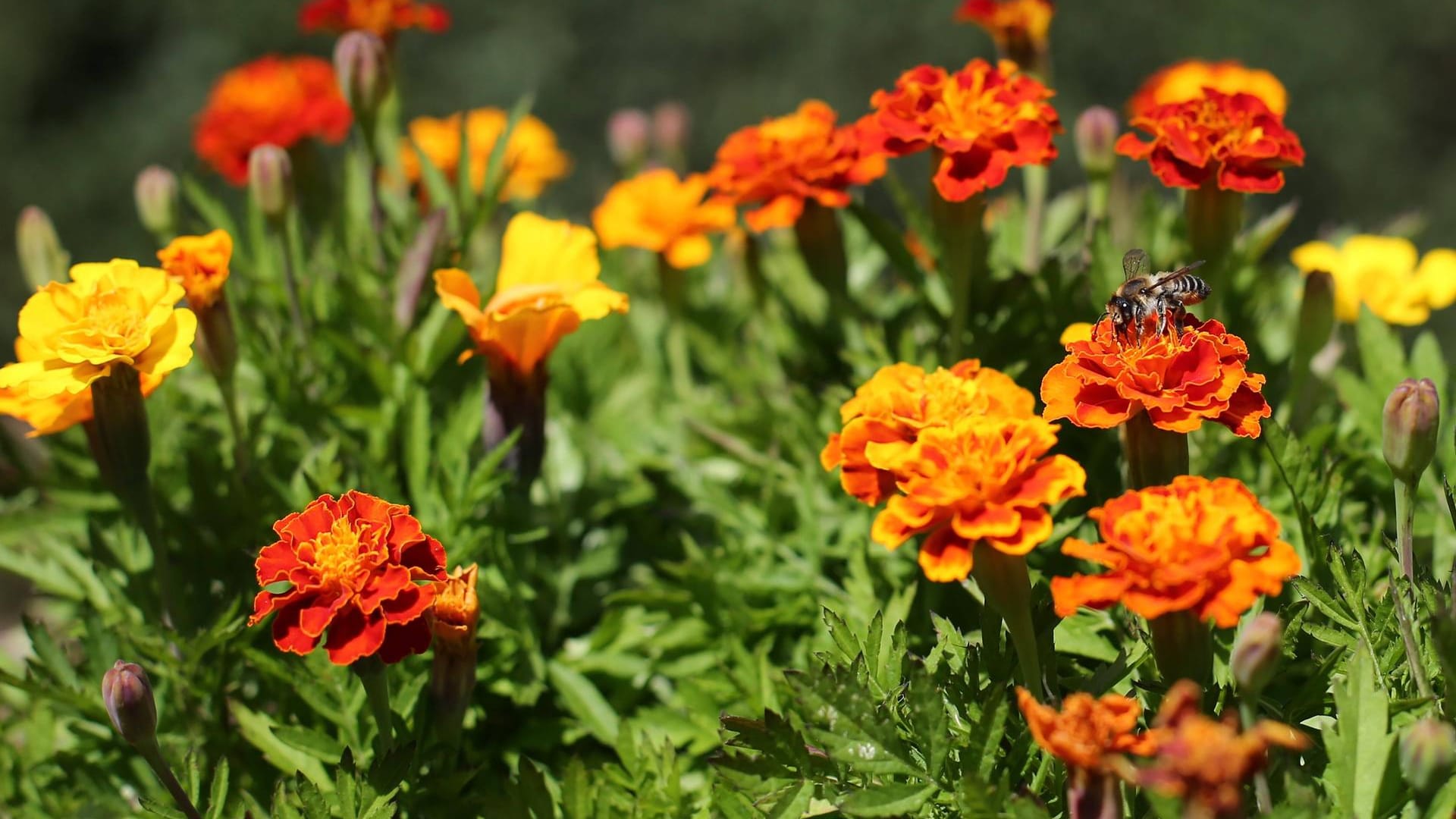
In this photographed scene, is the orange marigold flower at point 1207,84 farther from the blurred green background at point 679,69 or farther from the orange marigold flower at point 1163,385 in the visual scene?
the blurred green background at point 679,69

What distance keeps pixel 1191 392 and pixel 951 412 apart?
135 millimetres

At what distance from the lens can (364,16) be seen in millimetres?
1414

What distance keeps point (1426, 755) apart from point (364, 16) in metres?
1.22

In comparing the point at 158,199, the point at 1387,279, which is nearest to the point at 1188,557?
the point at 1387,279

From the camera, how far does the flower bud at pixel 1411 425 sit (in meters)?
0.78

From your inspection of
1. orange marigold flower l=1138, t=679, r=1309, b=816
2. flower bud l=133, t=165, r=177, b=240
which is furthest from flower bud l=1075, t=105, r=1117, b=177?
flower bud l=133, t=165, r=177, b=240

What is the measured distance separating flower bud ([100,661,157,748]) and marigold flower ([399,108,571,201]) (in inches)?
34.1

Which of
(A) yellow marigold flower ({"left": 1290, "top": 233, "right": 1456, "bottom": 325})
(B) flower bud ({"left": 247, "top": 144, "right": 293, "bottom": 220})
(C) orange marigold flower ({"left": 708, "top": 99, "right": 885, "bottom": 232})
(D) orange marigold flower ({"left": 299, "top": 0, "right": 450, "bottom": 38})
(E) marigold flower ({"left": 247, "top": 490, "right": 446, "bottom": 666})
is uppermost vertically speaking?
(D) orange marigold flower ({"left": 299, "top": 0, "right": 450, "bottom": 38})

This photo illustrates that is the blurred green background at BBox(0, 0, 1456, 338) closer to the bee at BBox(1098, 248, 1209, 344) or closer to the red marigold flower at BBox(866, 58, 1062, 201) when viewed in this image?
the red marigold flower at BBox(866, 58, 1062, 201)

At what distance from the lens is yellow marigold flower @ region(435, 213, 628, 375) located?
100 cm

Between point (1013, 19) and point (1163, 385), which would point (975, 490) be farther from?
point (1013, 19)

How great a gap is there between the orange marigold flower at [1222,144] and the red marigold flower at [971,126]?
0.07 metres

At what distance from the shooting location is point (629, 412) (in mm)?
1427

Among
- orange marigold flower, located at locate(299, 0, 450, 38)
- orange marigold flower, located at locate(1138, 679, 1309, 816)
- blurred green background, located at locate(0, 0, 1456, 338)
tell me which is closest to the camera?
orange marigold flower, located at locate(1138, 679, 1309, 816)
